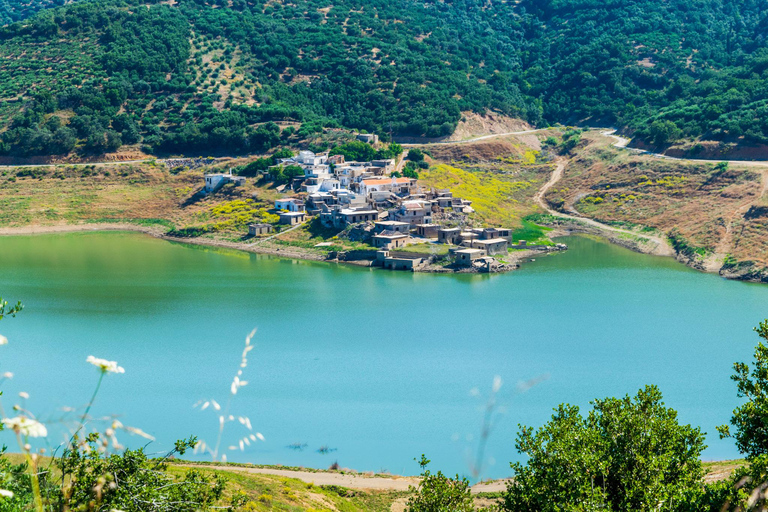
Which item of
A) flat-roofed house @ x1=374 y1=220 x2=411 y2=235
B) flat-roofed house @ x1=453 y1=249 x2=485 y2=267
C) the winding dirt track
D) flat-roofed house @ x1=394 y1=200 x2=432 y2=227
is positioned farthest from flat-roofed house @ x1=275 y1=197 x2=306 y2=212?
the winding dirt track

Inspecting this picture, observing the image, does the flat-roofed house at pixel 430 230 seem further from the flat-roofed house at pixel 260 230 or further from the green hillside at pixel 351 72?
the green hillside at pixel 351 72

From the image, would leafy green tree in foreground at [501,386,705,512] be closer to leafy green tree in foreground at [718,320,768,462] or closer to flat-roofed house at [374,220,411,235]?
leafy green tree in foreground at [718,320,768,462]

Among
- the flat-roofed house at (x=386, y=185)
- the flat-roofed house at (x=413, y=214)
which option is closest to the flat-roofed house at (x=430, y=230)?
the flat-roofed house at (x=413, y=214)


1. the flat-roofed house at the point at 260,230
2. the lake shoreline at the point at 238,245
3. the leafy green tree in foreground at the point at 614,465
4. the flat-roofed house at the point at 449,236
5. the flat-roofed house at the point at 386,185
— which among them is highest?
the leafy green tree in foreground at the point at 614,465

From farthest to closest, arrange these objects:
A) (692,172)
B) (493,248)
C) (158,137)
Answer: (158,137)
(692,172)
(493,248)

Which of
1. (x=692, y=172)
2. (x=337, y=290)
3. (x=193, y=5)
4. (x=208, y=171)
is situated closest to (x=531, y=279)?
(x=337, y=290)

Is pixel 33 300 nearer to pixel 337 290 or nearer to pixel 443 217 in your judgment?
pixel 337 290
